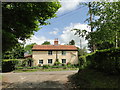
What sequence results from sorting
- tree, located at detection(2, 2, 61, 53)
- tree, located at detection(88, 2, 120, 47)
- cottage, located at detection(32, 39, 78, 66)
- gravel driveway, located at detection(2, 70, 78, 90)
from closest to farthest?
tree, located at detection(88, 2, 120, 47) → tree, located at detection(2, 2, 61, 53) → gravel driveway, located at detection(2, 70, 78, 90) → cottage, located at detection(32, 39, 78, 66)

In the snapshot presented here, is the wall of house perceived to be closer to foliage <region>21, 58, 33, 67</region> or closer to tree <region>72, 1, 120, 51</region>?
foliage <region>21, 58, 33, 67</region>

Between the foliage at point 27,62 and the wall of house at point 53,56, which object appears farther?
the wall of house at point 53,56

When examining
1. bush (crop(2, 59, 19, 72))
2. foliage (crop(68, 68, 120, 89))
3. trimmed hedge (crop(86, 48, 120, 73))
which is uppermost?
trimmed hedge (crop(86, 48, 120, 73))

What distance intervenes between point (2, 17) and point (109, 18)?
5.32m

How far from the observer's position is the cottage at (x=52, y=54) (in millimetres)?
28125

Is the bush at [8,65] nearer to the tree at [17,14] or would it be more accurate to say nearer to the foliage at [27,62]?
the foliage at [27,62]

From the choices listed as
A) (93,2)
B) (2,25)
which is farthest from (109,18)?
(2,25)

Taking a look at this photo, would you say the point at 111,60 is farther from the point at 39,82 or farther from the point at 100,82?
the point at 39,82

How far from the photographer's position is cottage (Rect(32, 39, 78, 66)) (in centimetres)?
2812

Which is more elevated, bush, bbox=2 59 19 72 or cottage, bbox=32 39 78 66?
cottage, bbox=32 39 78 66

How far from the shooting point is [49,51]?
29.0 m

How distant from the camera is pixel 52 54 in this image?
2894cm

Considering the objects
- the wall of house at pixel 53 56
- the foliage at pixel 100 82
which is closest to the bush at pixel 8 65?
the wall of house at pixel 53 56

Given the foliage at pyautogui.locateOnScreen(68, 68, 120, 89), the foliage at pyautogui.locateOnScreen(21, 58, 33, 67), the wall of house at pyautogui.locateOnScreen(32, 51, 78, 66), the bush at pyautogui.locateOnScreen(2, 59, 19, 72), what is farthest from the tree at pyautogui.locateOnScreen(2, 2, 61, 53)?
the wall of house at pyautogui.locateOnScreen(32, 51, 78, 66)
